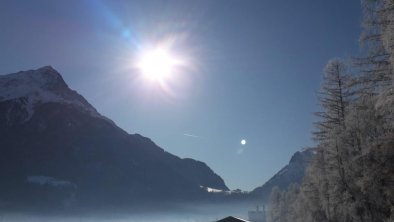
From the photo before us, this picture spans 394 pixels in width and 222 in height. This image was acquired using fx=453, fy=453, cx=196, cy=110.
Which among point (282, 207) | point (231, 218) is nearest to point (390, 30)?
point (231, 218)

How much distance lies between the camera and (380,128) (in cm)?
2253

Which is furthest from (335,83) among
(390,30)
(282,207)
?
(282,207)

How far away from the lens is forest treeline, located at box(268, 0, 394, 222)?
17.6 meters

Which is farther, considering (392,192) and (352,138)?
(352,138)

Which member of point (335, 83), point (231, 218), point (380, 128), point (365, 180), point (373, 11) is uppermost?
point (335, 83)

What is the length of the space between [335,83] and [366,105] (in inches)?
429

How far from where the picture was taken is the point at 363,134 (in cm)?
2425

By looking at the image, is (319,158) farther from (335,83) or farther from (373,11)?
(373,11)

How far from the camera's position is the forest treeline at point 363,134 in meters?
17.6

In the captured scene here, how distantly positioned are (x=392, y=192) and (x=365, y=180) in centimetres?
165

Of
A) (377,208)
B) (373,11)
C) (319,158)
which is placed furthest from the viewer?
(319,158)

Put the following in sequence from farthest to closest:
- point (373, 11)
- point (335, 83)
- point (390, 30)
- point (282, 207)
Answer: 1. point (282, 207)
2. point (335, 83)
3. point (373, 11)
4. point (390, 30)

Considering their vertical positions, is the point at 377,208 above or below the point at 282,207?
below

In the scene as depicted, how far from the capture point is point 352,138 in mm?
26703
